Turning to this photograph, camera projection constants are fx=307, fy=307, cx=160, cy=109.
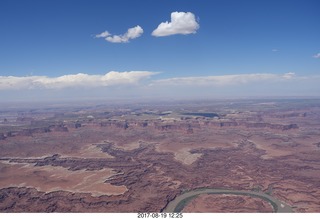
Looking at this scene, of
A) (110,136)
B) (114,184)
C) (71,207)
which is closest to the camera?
(71,207)

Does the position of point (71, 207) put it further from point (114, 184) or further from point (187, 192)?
point (187, 192)

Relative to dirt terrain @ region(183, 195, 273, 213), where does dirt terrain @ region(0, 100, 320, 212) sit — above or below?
above

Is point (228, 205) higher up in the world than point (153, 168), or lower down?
lower down

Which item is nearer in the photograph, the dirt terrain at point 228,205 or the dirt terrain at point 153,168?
the dirt terrain at point 228,205

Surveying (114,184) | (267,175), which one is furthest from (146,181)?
(267,175)

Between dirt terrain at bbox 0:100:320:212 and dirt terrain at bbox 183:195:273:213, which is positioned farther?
dirt terrain at bbox 0:100:320:212

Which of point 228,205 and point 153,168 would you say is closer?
point 228,205

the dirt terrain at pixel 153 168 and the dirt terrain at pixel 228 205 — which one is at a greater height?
the dirt terrain at pixel 153 168

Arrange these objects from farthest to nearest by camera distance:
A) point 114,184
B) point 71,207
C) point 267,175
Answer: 1. point 267,175
2. point 114,184
3. point 71,207
